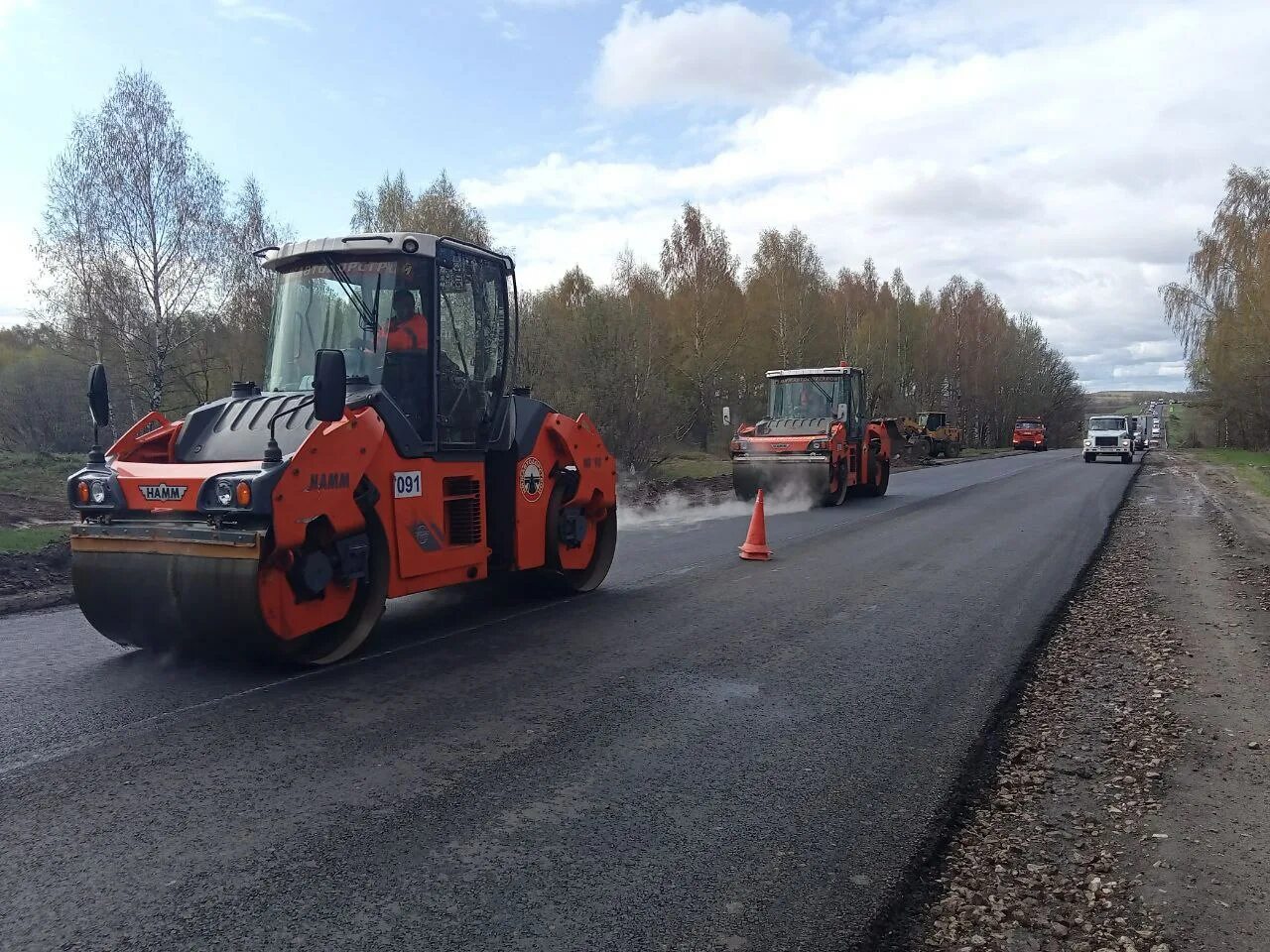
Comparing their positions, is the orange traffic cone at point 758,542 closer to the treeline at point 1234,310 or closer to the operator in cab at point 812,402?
the operator in cab at point 812,402

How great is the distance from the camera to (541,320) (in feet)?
84.1

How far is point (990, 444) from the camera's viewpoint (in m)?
76.0

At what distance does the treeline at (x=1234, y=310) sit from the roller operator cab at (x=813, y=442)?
2674 centimetres

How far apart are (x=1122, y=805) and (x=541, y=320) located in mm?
22827

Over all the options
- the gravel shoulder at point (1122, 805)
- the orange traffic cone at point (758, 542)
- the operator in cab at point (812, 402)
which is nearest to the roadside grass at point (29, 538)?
the orange traffic cone at point (758, 542)

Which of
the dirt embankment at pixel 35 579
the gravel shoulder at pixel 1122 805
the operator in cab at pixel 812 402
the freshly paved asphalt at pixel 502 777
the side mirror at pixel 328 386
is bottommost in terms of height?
the gravel shoulder at pixel 1122 805

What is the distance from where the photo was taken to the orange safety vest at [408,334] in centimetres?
653

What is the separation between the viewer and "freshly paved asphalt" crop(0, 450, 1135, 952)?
2961mm

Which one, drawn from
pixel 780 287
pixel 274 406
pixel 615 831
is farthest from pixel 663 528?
pixel 780 287

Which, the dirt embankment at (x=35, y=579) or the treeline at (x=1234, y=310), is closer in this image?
the dirt embankment at (x=35, y=579)

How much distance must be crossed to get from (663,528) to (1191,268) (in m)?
44.2

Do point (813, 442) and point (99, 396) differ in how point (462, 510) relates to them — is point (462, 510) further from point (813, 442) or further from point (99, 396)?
point (813, 442)

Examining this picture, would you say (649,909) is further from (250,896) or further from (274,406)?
(274,406)

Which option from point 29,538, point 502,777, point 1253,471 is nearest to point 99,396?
point 502,777
